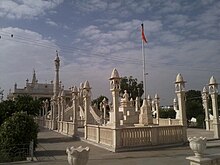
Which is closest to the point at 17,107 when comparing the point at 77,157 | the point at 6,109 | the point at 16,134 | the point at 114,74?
the point at 6,109

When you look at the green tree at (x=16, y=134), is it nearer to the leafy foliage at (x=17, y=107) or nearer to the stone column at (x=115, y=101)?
the stone column at (x=115, y=101)

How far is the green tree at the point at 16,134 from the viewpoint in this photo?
12.4m

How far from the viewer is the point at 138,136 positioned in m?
14.1

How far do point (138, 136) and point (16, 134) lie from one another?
6.90 m

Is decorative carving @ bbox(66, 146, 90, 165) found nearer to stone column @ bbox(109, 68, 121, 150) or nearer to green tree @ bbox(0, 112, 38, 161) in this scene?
green tree @ bbox(0, 112, 38, 161)

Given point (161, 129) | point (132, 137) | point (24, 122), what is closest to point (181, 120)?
point (161, 129)

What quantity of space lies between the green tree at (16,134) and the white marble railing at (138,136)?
14.3ft

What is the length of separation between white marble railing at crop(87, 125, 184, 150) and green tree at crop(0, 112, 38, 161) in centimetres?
436

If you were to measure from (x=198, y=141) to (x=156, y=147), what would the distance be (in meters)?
6.71

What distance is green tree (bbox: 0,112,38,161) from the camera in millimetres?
12392

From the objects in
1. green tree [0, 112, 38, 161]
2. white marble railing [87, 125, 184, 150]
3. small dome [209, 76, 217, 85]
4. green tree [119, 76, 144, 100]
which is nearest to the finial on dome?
white marble railing [87, 125, 184, 150]

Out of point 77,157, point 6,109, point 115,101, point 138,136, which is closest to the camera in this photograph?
→ point 77,157

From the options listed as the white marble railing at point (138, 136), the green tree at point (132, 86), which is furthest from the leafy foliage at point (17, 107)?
the green tree at point (132, 86)

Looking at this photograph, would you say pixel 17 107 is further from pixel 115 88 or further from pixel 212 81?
pixel 212 81
